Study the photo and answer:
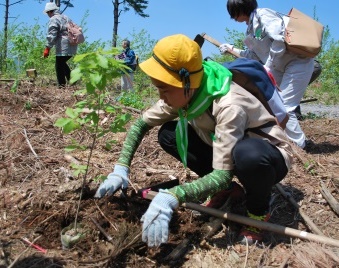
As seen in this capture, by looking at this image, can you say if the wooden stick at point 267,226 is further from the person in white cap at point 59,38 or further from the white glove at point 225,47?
the person in white cap at point 59,38

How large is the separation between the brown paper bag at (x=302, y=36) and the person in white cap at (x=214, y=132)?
1.77 meters

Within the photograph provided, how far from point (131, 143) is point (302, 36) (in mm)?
2206

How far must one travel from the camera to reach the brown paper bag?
3.70m

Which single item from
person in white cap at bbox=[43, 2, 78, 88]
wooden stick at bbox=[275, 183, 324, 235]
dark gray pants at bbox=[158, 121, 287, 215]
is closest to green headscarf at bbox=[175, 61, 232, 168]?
dark gray pants at bbox=[158, 121, 287, 215]

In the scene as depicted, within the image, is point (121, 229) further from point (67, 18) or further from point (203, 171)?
point (67, 18)

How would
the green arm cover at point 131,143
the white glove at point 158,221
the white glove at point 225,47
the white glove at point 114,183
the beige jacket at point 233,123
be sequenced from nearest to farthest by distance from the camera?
the white glove at point 158,221, the beige jacket at point 233,123, the white glove at point 114,183, the green arm cover at point 131,143, the white glove at point 225,47

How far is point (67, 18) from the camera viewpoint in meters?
6.91

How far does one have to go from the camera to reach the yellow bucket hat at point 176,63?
1.88 m

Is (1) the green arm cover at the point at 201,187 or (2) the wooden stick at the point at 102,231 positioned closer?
(1) the green arm cover at the point at 201,187

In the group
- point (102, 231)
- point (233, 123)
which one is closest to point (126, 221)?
point (102, 231)

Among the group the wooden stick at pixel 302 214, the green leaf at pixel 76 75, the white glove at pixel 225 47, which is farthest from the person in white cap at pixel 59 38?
the green leaf at pixel 76 75

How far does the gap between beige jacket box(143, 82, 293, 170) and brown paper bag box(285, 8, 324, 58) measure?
1784 mm

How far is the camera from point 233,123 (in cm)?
196

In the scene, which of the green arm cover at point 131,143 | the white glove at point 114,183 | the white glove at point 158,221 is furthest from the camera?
the green arm cover at point 131,143
